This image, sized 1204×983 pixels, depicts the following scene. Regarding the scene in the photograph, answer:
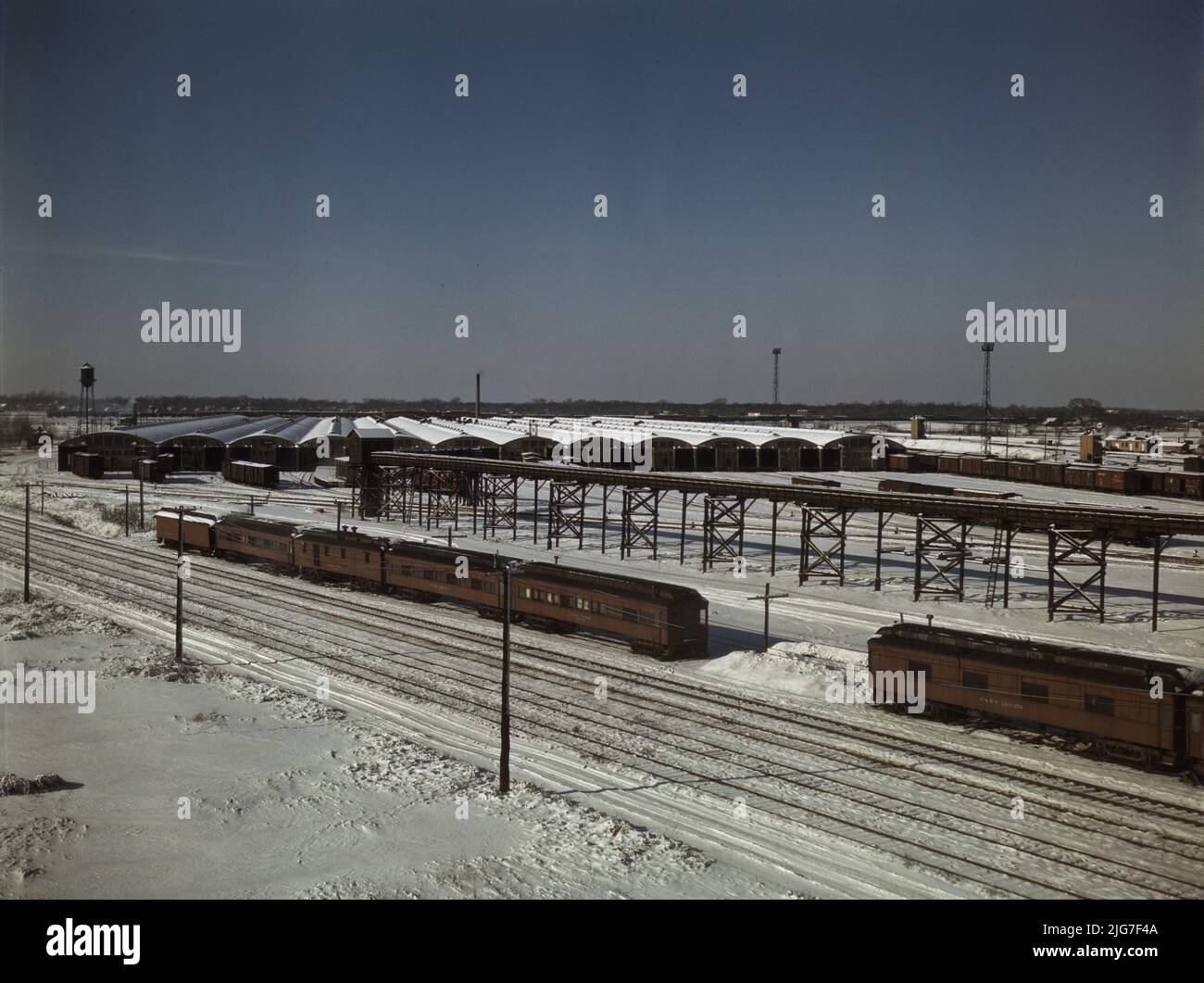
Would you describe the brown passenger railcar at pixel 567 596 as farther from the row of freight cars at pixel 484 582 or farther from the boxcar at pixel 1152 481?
the boxcar at pixel 1152 481

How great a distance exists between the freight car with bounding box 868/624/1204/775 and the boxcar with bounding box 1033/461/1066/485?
65.5m

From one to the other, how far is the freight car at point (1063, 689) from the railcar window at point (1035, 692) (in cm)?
2

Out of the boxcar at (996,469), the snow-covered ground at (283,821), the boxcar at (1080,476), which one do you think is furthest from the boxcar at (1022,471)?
the snow-covered ground at (283,821)

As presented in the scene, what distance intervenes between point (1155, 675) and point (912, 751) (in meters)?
6.14

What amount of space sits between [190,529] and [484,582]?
2656 cm

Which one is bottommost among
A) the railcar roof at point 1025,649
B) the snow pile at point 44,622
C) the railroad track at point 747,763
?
the railroad track at point 747,763

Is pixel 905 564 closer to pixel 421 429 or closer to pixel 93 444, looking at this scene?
pixel 421 429

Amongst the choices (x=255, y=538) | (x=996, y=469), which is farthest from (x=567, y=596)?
(x=996, y=469)

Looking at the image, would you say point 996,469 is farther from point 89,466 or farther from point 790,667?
point 89,466

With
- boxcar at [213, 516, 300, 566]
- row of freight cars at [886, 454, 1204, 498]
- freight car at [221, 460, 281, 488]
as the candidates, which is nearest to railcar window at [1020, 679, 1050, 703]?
boxcar at [213, 516, 300, 566]

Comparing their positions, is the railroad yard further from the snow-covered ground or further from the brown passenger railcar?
the brown passenger railcar

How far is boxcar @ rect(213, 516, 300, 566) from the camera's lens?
1925 inches

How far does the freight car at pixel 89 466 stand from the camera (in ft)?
313
